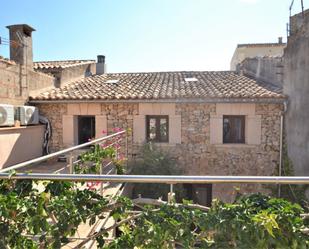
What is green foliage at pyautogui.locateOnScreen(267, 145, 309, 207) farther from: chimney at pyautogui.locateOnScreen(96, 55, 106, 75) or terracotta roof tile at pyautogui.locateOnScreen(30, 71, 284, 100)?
chimney at pyautogui.locateOnScreen(96, 55, 106, 75)

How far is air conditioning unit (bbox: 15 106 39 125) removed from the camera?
7.97 meters

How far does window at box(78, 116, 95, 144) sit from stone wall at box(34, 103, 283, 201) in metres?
1.36

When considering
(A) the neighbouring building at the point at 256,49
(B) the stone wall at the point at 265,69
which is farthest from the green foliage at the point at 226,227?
(A) the neighbouring building at the point at 256,49

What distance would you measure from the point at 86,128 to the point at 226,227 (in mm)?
8741

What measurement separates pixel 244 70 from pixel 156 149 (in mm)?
6912

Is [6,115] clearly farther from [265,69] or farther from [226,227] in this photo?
[265,69]

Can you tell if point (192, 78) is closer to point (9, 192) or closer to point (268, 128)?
point (268, 128)

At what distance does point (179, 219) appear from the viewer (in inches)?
72.4

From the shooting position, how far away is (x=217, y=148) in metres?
8.86

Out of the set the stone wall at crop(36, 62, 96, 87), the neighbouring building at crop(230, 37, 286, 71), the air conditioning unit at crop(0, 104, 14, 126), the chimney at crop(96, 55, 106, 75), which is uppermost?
the neighbouring building at crop(230, 37, 286, 71)

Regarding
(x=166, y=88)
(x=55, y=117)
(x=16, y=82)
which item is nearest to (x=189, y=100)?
(x=166, y=88)

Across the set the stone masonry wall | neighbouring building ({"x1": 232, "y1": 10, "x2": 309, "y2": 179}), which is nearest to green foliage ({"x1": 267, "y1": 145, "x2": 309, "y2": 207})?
neighbouring building ({"x1": 232, "y1": 10, "x2": 309, "y2": 179})

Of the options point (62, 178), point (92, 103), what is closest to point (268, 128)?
point (92, 103)

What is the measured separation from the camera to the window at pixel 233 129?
358 inches
